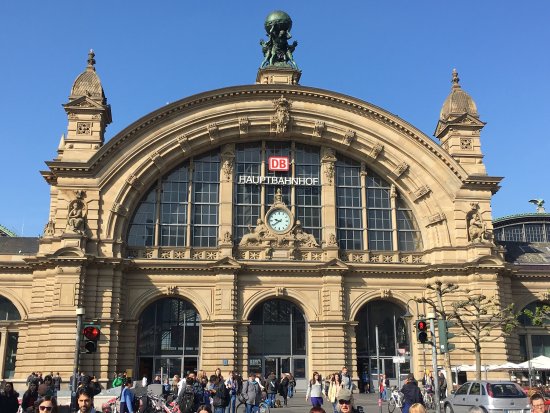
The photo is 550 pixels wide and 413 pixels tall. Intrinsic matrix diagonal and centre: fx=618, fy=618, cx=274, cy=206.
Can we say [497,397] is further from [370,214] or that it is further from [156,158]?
[156,158]

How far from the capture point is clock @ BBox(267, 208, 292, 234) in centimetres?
4491

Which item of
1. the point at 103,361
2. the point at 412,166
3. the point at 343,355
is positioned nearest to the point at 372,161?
the point at 412,166

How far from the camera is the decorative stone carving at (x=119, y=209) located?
140 feet

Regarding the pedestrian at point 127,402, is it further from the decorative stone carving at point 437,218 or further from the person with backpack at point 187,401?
the decorative stone carving at point 437,218

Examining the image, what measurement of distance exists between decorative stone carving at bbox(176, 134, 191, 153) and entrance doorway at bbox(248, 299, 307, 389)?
12.5 metres

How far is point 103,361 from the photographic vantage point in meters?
39.4

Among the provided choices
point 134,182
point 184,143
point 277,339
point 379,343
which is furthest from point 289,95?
point 379,343

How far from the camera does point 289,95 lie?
46875 millimetres

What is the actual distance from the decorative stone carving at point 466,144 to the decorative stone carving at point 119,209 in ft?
83.8

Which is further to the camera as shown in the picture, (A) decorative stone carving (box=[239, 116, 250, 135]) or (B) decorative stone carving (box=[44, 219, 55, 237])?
(A) decorative stone carving (box=[239, 116, 250, 135])

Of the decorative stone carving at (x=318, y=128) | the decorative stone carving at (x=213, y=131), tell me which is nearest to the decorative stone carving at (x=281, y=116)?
the decorative stone carving at (x=318, y=128)

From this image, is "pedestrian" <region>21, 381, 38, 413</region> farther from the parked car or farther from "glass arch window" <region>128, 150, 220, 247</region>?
"glass arch window" <region>128, 150, 220, 247</region>

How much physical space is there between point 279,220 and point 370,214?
7052mm

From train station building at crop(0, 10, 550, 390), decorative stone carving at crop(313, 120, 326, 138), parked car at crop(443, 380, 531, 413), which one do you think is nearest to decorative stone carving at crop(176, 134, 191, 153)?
train station building at crop(0, 10, 550, 390)
